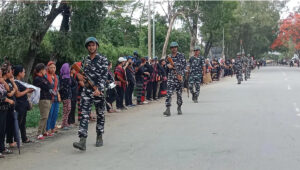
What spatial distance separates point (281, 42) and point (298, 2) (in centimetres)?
696

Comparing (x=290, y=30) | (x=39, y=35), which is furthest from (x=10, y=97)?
(x=290, y=30)

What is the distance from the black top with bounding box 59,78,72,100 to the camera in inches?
421

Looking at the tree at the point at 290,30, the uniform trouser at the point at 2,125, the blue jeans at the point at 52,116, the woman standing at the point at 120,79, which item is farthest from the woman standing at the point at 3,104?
the tree at the point at 290,30

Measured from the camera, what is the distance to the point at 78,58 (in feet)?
61.8

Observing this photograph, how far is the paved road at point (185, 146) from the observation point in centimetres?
679

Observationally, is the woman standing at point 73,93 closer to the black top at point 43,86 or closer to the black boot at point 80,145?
the black top at point 43,86

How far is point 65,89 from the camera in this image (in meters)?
10.7

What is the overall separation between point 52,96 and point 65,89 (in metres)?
1.08

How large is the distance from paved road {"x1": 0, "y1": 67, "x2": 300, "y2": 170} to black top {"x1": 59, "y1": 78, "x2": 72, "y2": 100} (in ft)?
2.90

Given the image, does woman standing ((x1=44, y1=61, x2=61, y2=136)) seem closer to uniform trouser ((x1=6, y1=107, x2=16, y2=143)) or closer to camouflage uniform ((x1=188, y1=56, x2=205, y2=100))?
uniform trouser ((x1=6, y1=107, x2=16, y2=143))

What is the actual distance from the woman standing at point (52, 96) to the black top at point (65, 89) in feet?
2.15

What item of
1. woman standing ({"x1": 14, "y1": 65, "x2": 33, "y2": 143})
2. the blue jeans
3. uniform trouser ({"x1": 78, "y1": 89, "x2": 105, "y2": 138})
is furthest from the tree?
woman standing ({"x1": 14, "y1": 65, "x2": 33, "y2": 143})

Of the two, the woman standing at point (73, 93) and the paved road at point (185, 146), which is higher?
the woman standing at point (73, 93)

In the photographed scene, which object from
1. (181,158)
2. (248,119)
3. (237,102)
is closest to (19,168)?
(181,158)
